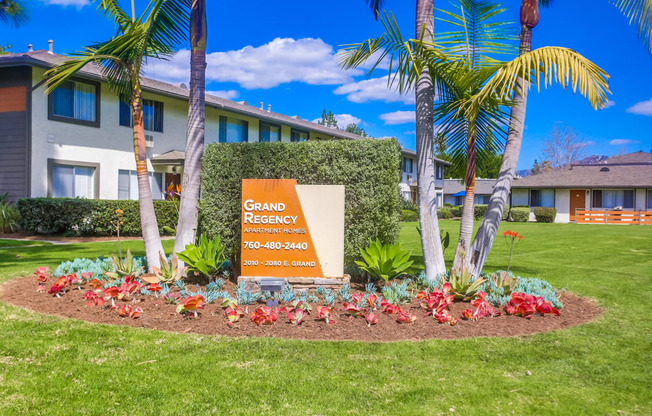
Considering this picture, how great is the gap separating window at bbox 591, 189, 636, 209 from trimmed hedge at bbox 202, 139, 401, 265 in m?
35.1

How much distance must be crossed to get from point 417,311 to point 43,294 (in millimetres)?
5081

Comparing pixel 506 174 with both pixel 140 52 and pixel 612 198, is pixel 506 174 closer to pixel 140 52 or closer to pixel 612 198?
pixel 140 52

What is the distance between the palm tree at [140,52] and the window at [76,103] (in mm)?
10262

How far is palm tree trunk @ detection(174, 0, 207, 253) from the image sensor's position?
7457 mm

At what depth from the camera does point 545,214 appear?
3544cm

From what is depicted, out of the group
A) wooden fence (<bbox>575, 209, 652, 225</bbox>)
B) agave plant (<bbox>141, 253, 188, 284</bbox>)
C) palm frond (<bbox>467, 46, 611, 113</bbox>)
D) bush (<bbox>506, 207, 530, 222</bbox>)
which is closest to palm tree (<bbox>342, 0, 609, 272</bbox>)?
palm frond (<bbox>467, 46, 611, 113</bbox>)

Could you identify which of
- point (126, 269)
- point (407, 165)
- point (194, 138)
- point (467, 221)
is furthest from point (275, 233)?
point (407, 165)

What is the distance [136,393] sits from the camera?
3.55 metres

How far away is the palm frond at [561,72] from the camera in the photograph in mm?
5109

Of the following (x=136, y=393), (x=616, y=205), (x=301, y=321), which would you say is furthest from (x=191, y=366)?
(x=616, y=205)

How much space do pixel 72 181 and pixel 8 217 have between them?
2351mm

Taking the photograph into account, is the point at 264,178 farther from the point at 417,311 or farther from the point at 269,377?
the point at 269,377

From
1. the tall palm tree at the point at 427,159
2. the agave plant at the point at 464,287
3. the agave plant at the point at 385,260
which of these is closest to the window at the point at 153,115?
the tall palm tree at the point at 427,159

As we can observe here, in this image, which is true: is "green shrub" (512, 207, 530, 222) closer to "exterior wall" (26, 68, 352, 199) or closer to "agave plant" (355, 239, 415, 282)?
"exterior wall" (26, 68, 352, 199)
